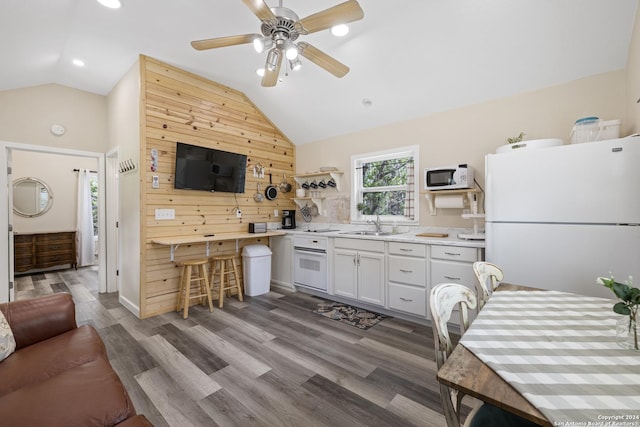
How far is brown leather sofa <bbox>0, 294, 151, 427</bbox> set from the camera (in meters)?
1.09

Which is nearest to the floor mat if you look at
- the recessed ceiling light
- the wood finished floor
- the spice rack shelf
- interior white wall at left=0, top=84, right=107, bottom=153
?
the wood finished floor

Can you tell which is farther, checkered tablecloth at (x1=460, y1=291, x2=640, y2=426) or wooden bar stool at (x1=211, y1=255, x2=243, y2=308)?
wooden bar stool at (x1=211, y1=255, x2=243, y2=308)

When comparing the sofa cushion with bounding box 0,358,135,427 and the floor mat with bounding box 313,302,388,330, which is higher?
the sofa cushion with bounding box 0,358,135,427

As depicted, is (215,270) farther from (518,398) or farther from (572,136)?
(572,136)

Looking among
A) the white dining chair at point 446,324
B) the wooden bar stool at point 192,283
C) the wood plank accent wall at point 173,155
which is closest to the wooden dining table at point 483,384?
the white dining chair at point 446,324

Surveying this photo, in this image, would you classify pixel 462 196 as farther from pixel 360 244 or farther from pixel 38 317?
pixel 38 317

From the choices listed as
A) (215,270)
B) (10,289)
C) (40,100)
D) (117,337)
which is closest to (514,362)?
(117,337)

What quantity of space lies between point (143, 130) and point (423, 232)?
361 cm

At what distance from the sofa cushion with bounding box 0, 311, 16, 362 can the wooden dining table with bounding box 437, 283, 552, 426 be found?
223 centimetres

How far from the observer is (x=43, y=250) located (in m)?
5.32

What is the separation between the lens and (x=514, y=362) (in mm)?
854

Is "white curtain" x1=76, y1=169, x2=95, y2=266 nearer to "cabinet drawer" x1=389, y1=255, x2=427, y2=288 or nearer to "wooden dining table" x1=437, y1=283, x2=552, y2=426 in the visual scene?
"cabinet drawer" x1=389, y1=255, x2=427, y2=288

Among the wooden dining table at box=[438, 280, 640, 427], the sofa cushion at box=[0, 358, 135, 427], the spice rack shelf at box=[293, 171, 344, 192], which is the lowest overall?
the sofa cushion at box=[0, 358, 135, 427]

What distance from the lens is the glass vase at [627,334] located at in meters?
0.93
